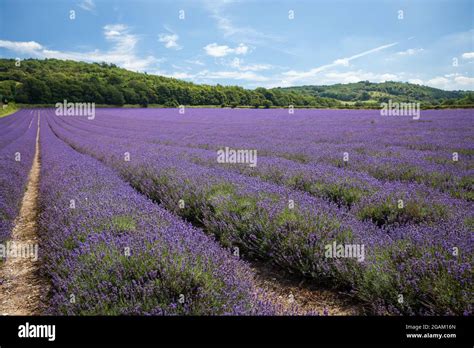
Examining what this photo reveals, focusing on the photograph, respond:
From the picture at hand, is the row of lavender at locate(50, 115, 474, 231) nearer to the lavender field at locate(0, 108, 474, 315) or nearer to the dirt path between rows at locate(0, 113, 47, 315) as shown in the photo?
the lavender field at locate(0, 108, 474, 315)

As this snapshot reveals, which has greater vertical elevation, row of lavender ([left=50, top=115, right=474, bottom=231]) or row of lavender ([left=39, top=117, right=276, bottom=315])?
row of lavender ([left=50, top=115, right=474, bottom=231])

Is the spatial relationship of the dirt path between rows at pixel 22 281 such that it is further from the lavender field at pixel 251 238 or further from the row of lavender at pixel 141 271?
the row of lavender at pixel 141 271

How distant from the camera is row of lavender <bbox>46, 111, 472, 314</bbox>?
1.77m

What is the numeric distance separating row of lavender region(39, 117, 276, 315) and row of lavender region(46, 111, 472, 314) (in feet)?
2.07

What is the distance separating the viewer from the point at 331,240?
8.39ft

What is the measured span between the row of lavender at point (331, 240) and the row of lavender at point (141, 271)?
632 millimetres

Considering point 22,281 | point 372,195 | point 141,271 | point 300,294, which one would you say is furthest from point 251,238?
point 22,281

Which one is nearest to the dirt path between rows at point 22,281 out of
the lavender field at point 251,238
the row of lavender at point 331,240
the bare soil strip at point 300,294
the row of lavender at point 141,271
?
the lavender field at point 251,238

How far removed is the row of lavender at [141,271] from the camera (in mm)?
1634

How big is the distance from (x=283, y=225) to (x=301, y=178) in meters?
1.85

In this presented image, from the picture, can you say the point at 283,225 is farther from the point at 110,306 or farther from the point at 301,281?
the point at 110,306

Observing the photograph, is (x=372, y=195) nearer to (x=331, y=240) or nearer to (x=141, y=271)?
(x=331, y=240)

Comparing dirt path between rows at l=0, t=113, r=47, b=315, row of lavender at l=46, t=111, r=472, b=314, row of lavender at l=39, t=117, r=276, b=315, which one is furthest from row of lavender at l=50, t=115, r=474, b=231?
dirt path between rows at l=0, t=113, r=47, b=315
